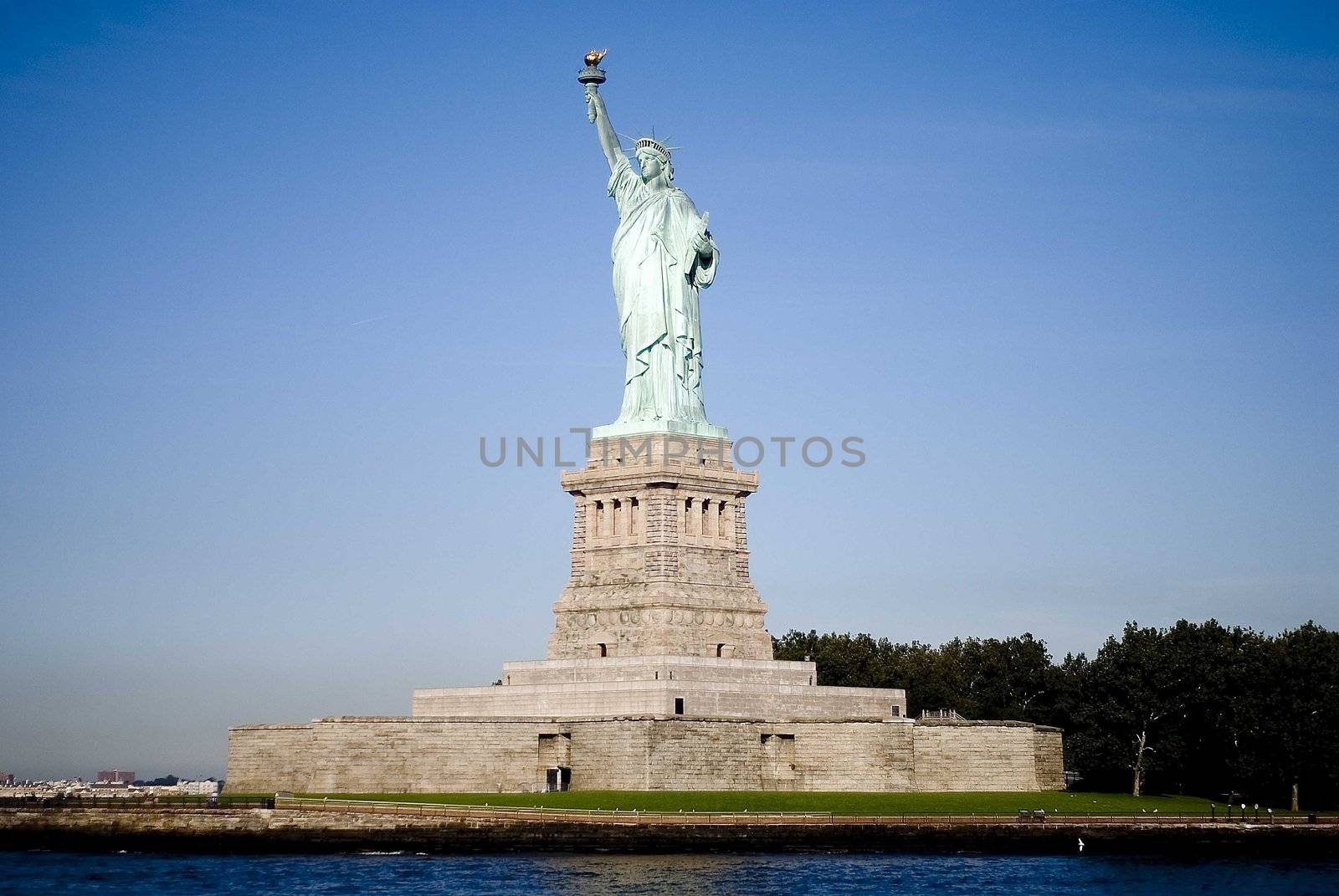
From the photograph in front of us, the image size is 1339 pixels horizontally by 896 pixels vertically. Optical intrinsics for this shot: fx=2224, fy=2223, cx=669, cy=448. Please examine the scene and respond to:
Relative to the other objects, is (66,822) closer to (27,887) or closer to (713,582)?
(27,887)

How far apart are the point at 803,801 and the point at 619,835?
233 inches

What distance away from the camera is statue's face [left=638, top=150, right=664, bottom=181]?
210 feet

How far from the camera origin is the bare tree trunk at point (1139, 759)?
6350 cm

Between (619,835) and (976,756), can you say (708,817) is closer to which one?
(619,835)

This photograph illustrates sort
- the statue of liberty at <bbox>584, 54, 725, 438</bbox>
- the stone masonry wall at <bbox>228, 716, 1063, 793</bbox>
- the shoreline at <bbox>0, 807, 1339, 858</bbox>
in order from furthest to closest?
the statue of liberty at <bbox>584, 54, 725, 438</bbox> < the stone masonry wall at <bbox>228, 716, 1063, 793</bbox> < the shoreline at <bbox>0, 807, 1339, 858</bbox>

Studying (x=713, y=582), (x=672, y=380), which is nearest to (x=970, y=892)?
(x=713, y=582)

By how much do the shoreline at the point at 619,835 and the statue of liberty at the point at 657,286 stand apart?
1437 cm

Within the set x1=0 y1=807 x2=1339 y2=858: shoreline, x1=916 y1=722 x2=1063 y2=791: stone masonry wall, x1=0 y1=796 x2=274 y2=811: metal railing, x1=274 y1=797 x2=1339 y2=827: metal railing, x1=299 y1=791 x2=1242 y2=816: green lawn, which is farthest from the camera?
x1=916 y1=722 x2=1063 y2=791: stone masonry wall

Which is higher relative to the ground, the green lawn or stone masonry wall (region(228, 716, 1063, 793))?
stone masonry wall (region(228, 716, 1063, 793))

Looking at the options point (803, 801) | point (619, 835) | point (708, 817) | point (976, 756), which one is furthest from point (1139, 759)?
point (619, 835)

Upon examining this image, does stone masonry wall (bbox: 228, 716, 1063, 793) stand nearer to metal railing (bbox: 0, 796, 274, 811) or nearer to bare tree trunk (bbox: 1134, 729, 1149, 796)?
metal railing (bbox: 0, 796, 274, 811)

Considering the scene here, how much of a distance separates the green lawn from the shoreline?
1.20 m

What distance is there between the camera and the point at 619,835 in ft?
169

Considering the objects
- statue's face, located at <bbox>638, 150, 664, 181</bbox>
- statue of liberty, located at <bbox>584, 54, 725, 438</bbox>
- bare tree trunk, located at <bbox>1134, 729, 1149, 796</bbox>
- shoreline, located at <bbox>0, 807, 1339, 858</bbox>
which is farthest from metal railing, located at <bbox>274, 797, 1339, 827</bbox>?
statue's face, located at <bbox>638, 150, 664, 181</bbox>
